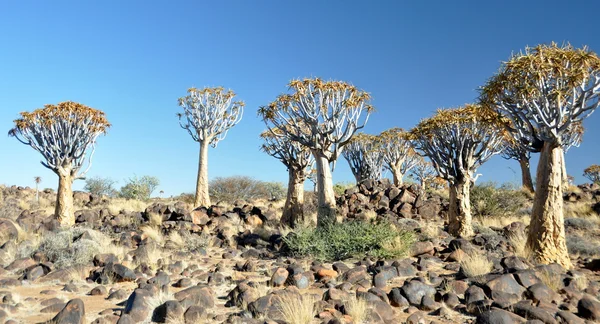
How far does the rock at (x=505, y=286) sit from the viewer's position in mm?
5910

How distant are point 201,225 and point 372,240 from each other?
707 cm

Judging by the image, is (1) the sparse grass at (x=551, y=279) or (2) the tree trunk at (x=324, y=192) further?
(2) the tree trunk at (x=324, y=192)

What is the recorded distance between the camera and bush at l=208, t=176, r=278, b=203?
30.7 meters

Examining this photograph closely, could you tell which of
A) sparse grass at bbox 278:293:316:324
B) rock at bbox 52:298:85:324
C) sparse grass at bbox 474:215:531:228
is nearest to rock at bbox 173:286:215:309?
sparse grass at bbox 278:293:316:324

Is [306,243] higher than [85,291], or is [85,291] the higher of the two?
[306,243]

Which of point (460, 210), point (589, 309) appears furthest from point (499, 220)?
point (589, 309)

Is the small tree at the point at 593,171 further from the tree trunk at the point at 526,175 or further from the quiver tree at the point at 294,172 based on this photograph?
the quiver tree at the point at 294,172

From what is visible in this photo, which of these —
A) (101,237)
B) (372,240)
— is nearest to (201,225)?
(101,237)

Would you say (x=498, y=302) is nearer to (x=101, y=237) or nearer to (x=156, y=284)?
(x=156, y=284)

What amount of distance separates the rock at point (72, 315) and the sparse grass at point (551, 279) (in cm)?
631

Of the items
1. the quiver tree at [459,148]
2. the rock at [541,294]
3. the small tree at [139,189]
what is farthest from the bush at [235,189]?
the rock at [541,294]

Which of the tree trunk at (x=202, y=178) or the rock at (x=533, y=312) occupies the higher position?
the tree trunk at (x=202, y=178)

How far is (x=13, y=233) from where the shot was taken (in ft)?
40.4

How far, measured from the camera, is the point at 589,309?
540 cm
